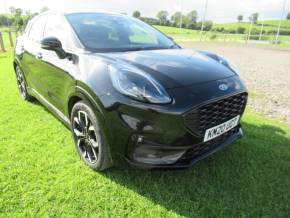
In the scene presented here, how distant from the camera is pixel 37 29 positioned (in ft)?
12.9

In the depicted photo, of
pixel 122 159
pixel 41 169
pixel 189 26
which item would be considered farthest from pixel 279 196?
pixel 189 26

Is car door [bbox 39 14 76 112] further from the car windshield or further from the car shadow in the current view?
the car shadow

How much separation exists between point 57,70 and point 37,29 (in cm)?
147

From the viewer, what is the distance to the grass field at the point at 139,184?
2.22 m

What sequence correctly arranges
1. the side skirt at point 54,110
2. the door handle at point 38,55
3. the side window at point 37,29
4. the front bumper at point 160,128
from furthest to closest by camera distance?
1. the side window at point 37,29
2. the door handle at point 38,55
3. the side skirt at point 54,110
4. the front bumper at point 160,128

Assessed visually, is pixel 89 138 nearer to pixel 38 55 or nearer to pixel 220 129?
pixel 220 129

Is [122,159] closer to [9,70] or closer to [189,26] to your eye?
[9,70]

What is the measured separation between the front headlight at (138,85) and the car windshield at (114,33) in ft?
2.18

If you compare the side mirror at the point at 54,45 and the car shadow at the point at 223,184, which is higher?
the side mirror at the point at 54,45

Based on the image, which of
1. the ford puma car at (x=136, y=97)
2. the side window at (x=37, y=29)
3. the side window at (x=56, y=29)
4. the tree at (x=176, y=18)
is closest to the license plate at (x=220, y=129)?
the ford puma car at (x=136, y=97)

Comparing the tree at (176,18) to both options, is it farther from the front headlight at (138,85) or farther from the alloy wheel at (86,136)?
the front headlight at (138,85)

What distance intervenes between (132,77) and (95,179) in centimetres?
109

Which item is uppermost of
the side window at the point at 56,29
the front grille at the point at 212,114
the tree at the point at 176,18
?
the tree at the point at 176,18

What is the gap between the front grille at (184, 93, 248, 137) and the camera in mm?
2066
